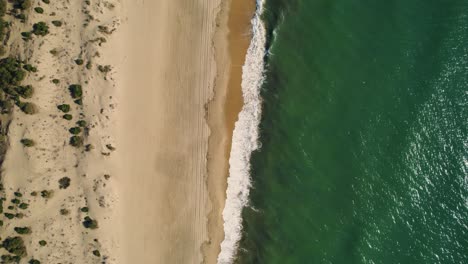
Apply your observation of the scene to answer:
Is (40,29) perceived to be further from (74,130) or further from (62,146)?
(62,146)

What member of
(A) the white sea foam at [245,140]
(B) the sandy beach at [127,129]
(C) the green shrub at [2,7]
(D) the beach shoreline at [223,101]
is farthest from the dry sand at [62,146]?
(A) the white sea foam at [245,140]

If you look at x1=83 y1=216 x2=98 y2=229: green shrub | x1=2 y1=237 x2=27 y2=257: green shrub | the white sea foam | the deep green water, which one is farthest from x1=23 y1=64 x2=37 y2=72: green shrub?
the deep green water

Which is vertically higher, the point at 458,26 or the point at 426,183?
the point at 458,26

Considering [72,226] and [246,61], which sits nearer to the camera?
[72,226]

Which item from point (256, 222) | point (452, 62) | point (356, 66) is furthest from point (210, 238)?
point (452, 62)

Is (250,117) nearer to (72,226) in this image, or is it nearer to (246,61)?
(246,61)
